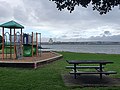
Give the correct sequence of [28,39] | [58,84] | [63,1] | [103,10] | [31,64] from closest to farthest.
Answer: [63,1]
[103,10]
[58,84]
[31,64]
[28,39]

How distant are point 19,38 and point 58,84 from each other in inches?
474

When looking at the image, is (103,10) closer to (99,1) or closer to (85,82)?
(99,1)

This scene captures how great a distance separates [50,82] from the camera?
10578 millimetres

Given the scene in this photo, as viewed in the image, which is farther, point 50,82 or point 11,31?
point 11,31

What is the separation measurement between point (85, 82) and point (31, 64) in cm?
480

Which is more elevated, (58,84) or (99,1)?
(99,1)

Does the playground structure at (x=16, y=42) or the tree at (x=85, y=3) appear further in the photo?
the playground structure at (x=16, y=42)

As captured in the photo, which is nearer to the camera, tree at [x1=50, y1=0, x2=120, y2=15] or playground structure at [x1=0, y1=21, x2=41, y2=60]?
tree at [x1=50, y1=0, x2=120, y2=15]

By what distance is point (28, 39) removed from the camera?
2434 cm

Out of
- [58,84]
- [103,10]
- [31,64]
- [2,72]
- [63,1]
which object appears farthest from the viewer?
[31,64]

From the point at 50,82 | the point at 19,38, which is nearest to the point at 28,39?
the point at 19,38

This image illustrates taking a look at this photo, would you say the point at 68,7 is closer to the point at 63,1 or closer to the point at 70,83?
the point at 63,1

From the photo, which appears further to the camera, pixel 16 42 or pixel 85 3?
pixel 16 42

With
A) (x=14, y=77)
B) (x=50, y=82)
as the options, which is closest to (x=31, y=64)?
(x=14, y=77)
